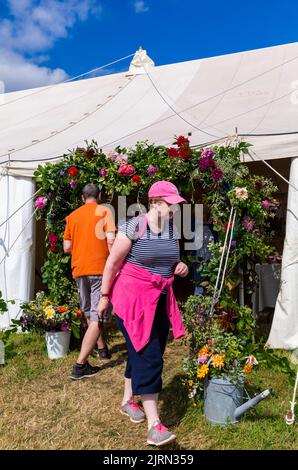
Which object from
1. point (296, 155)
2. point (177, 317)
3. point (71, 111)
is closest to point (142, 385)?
point (177, 317)

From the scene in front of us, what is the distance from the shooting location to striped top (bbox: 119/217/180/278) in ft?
7.92

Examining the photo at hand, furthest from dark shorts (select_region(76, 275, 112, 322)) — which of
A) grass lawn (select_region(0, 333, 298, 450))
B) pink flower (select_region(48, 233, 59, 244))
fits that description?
pink flower (select_region(48, 233, 59, 244))

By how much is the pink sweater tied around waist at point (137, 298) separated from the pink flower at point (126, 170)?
1.56 m

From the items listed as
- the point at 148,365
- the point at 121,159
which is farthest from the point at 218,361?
the point at 121,159

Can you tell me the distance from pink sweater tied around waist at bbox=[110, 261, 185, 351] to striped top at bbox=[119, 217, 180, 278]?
0.12 feet

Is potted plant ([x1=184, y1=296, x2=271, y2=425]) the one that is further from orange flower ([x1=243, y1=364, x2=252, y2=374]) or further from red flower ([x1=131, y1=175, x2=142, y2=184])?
red flower ([x1=131, y1=175, x2=142, y2=184])

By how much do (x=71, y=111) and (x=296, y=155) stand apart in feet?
11.1

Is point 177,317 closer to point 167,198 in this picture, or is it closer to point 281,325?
point 167,198

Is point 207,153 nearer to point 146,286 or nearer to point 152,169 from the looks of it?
point 152,169

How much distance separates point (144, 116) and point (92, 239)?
2.29m

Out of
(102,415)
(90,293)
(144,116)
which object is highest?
(144,116)

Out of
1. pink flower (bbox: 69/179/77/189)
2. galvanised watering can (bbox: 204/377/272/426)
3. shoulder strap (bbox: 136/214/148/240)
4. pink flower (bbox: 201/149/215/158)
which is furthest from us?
pink flower (bbox: 69/179/77/189)

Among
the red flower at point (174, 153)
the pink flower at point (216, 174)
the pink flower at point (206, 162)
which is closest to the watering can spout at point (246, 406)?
the pink flower at point (216, 174)

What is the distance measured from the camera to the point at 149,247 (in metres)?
2.41
